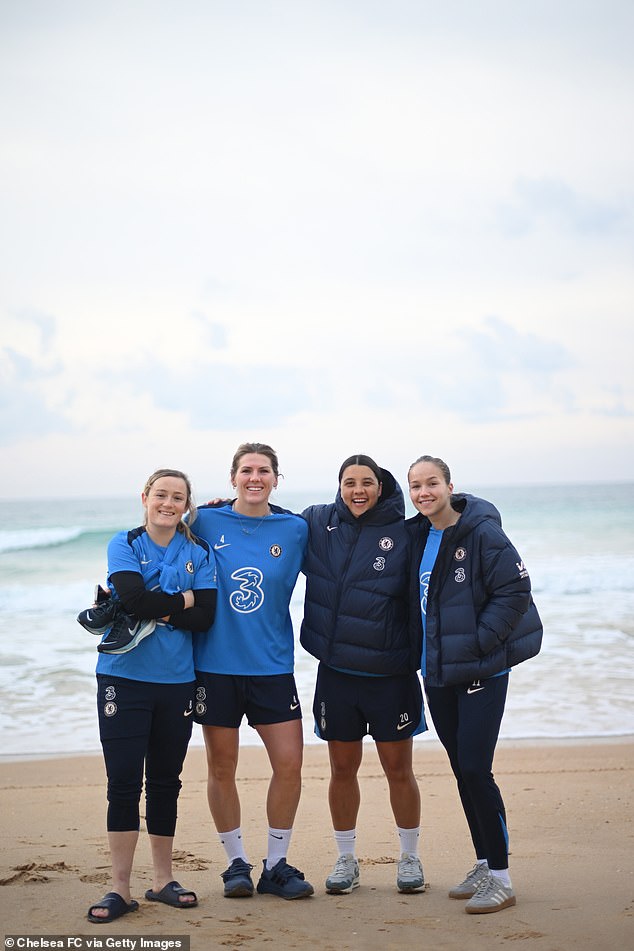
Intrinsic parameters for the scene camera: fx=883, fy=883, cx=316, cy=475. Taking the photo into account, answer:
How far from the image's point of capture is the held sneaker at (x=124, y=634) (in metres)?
3.74

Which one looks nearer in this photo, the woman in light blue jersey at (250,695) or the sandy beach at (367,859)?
the sandy beach at (367,859)

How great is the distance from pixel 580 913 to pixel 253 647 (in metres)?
1.79

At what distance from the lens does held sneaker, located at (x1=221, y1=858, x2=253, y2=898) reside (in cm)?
398

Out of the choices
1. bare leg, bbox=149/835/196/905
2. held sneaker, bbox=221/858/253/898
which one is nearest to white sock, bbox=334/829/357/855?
held sneaker, bbox=221/858/253/898

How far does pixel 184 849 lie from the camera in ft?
16.0

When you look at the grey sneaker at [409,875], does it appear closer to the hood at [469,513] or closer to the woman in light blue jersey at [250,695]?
the woman in light blue jersey at [250,695]

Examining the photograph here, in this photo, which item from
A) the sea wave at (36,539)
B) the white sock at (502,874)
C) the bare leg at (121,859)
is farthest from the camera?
the sea wave at (36,539)

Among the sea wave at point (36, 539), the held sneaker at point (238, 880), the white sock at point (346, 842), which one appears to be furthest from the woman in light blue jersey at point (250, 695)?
the sea wave at point (36, 539)

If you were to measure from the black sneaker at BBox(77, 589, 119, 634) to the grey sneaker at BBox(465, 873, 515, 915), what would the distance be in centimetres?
196

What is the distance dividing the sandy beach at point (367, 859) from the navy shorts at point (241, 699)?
79cm

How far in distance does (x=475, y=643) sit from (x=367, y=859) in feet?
5.47

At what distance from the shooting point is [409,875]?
4.10 meters

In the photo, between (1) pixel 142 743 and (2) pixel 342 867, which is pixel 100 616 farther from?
(2) pixel 342 867

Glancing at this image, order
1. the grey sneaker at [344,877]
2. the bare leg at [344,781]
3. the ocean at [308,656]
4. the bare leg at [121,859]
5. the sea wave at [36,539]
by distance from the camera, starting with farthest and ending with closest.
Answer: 1. the sea wave at [36,539]
2. the ocean at [308,656]
3. the bare leg at [344,781]
4. the grey sneaker at [344,877]
5. the bare leg at [121,859]
